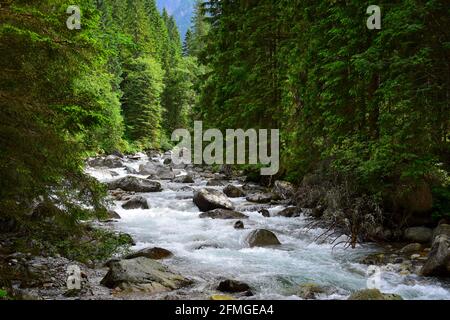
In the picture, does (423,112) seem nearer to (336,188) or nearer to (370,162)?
(370,162)

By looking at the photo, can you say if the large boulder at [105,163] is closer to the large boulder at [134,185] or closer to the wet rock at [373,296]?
the large boulder at [134,185]

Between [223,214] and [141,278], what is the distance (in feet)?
22.0

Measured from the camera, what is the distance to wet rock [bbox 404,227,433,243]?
10.6 meters

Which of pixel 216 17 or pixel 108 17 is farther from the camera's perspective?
pixel 108 17

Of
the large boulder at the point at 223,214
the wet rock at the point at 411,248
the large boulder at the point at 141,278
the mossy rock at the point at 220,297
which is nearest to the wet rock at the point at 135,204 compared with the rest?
the large boulder at the point at 223,214

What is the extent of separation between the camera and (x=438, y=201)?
11281 millimetres

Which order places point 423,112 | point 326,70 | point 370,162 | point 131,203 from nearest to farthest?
point 423,112, point 370,162, point 326,70, point 131,203

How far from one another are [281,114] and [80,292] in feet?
44.3

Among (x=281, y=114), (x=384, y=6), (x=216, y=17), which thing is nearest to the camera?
(x=384, y=6)

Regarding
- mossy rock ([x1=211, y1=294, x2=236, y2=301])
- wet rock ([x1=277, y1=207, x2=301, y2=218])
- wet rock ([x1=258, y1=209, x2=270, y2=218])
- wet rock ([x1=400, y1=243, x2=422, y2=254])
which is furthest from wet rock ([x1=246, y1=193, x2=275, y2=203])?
mossy rock ([x1=211, y1=294, x2=236, y2=301])

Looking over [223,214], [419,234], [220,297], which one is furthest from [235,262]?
[419,234]

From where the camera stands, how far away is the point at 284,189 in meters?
17.8

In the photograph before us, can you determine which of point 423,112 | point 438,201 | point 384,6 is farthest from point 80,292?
point 384,6
